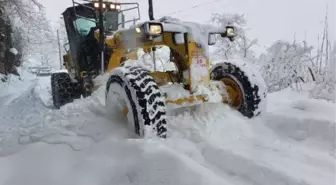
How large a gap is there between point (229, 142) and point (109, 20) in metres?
4.56

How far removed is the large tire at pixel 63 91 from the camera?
6863 millimetres

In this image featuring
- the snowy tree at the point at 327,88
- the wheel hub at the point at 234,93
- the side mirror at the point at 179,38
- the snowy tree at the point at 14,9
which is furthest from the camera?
the snowy tree at the point at 14,9

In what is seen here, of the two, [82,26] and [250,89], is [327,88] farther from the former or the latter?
[82,26]

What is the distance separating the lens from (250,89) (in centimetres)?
416

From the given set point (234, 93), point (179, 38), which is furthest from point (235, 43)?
point (179, 38)

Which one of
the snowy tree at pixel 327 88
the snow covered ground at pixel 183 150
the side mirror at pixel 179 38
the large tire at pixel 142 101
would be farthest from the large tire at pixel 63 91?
the snowy tree at pixel 327 88

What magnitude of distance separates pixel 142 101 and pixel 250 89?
163 cm

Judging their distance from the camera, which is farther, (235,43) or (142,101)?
(235,43)

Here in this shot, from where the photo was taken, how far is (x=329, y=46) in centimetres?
991

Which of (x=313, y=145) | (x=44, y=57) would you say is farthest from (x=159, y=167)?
(x=44, y=57)

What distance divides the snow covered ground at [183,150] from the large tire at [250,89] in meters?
0.15

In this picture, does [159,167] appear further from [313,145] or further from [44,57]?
[44,57]

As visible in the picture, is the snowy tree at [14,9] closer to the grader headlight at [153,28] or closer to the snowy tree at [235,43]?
the snowy tree at [235,43]

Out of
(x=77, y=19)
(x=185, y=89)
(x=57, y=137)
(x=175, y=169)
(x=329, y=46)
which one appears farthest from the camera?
(x=329, y=46)
